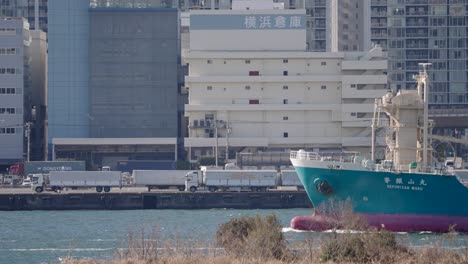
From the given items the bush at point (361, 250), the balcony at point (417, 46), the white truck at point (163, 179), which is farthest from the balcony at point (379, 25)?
the bush at point (361, 250)

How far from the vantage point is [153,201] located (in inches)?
3184

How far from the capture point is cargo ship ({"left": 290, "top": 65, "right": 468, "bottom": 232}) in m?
58.0

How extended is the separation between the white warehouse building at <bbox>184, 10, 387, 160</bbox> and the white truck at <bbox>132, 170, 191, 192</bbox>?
12.5 m

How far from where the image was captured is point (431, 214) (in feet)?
191

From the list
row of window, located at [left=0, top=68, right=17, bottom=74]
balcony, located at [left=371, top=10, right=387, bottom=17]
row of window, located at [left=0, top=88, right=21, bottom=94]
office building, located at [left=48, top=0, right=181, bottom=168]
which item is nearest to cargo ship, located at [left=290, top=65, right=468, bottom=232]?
office building, located at [left=48, top=0, right=181, bottom=168]

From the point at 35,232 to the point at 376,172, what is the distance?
1512cm

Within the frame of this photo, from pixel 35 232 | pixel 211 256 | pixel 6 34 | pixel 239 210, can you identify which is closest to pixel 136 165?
pixel 6 34

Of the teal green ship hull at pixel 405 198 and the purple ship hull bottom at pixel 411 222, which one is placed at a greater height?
the teal green ship hull at pixel 405 198

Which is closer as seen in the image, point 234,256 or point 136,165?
point 234,256

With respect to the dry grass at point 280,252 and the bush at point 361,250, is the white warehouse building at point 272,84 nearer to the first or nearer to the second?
the dry grass at point 280,252

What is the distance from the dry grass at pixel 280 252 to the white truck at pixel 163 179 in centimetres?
4258

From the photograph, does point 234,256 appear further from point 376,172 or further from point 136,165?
point 136,165

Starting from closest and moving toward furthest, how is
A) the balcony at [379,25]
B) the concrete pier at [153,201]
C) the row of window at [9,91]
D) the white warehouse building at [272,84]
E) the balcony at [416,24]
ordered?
the concrete pier at [153,201] → the white warehouse building at [272,84] → the row of window at [9,91] → the balcony at [379,25] → the balcony at [416,24]

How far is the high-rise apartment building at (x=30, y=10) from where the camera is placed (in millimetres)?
130500
